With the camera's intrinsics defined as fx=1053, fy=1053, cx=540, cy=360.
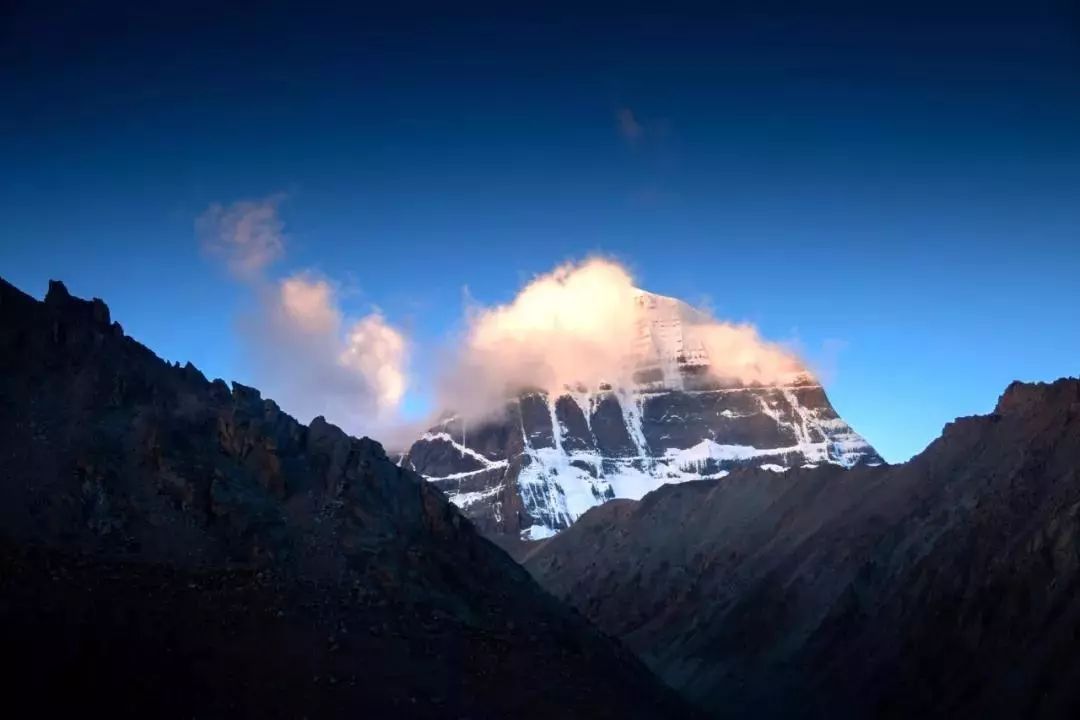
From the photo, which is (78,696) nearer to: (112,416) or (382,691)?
(382,691)

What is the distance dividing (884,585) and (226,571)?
63950mm

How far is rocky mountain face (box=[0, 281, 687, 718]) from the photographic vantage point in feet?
114

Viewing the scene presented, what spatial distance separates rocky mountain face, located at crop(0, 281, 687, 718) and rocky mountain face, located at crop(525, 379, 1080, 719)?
828 inches

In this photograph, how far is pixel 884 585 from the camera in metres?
89.6

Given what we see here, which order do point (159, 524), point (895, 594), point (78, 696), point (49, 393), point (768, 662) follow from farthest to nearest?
1. point (768, 662)
2. point (895, 594)
3. point (49, 393)
4. point (159, 524)
5. point (78, 696)

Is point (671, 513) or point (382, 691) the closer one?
point (382, 691)

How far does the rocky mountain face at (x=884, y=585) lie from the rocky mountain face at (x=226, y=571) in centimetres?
2103

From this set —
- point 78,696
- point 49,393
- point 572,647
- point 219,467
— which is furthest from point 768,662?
point 78,696

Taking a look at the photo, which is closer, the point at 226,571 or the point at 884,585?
the point at 226,571

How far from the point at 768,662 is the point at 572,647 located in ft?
142

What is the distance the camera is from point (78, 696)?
31.4 metres

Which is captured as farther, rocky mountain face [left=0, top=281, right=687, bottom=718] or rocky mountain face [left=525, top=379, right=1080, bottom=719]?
rocky mountain face [left=525, top=379, right=1080, bottom=719]

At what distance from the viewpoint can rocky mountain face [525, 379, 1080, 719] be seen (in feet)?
216

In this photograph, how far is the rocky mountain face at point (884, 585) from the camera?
65.9 meters
